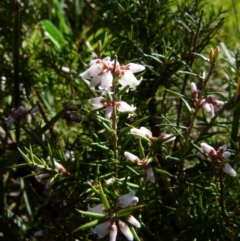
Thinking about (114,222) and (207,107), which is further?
(207,107)

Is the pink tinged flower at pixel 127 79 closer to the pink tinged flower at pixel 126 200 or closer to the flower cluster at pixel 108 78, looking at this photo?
the flower cluster at pixel 108 78

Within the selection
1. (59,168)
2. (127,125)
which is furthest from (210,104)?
(59,168)

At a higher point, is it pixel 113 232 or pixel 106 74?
pixel 106 74

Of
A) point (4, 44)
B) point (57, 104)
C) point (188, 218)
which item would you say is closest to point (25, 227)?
point (57, 104)

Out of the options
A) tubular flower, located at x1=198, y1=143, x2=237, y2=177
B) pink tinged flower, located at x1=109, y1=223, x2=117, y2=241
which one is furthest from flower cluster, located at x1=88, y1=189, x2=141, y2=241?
tubular flower, located at x1=198, y1=143, x2=237, y2=177

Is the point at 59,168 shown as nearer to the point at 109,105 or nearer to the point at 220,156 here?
the point at 109,105

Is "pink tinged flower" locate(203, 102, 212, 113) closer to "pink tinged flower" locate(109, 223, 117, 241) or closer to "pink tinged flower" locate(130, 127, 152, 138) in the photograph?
"pink tinged flower" locate(130, 127, 152, 138)
